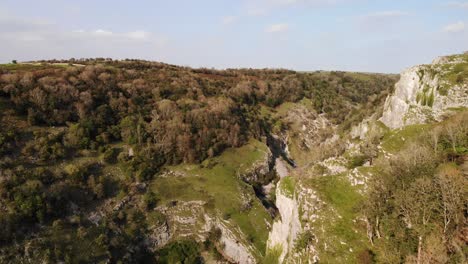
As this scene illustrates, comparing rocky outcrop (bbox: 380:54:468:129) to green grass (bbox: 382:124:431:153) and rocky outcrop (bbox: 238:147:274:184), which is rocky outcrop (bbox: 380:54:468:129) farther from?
rocky outcrop (bbox: 238:147:274:184)

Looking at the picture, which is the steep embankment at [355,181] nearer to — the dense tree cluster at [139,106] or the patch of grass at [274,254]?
the patch of grass at [274,254]

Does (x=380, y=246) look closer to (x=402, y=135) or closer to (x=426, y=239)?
(x=426, y=239)

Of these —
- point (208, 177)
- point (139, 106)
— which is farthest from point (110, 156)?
Answer: point (139, 106)

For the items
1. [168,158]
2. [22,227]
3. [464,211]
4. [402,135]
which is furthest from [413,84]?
[22,227]

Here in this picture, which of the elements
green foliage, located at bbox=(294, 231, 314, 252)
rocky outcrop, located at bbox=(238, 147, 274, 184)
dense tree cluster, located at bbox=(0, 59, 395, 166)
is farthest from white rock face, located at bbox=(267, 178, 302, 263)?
→ dense tree cluster, located at bbox=(0, 59, 395, 166)

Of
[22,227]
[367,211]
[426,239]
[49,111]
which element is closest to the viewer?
[426,239]
